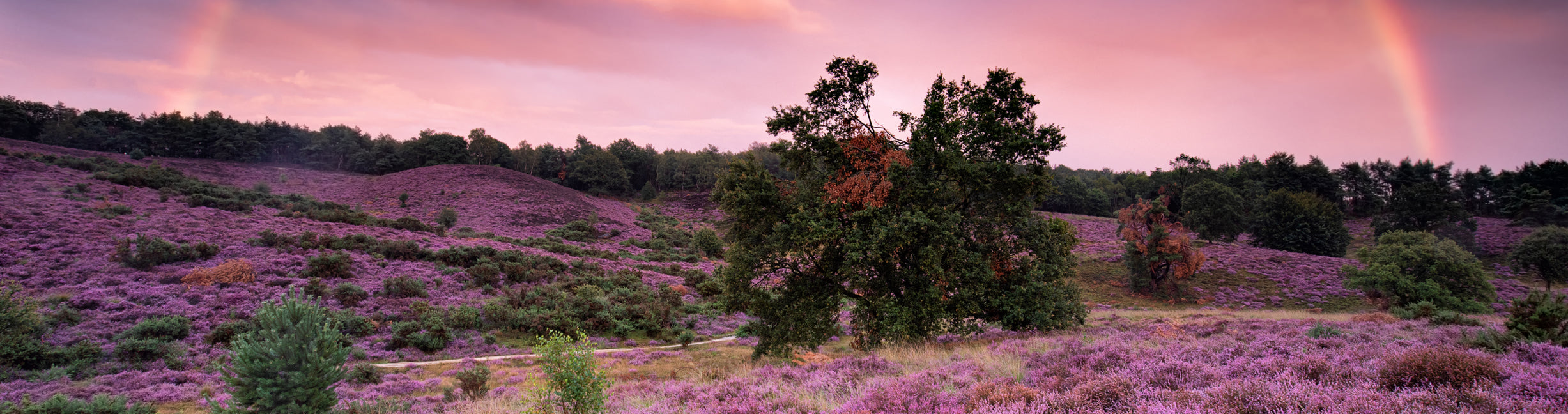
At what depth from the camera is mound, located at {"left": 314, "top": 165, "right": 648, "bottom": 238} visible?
52250 millimetres

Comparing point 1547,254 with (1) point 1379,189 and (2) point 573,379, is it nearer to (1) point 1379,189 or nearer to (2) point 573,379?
(1) point 1379,189

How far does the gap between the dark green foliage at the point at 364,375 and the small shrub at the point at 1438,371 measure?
68.9ft

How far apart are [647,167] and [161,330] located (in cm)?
8984

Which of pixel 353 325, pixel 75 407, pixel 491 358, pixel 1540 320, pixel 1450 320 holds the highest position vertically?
pixel 1540 320

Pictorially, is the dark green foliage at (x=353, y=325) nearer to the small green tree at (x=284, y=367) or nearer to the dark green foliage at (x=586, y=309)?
the dark green foliage at (x=586, y=309)

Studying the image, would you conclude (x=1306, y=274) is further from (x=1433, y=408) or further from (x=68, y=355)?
(x=68, y=355)

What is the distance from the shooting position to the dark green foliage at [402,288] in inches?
936

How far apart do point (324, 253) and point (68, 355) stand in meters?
12.3

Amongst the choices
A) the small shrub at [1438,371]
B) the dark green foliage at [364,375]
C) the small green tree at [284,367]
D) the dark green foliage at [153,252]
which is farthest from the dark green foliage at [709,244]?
the small shrub at [1438,371]

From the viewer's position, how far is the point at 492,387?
14797mm

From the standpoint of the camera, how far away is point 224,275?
21.3 m

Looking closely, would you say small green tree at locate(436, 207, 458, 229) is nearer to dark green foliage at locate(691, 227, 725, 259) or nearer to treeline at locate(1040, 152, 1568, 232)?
dark green foliage at locate(691, 227, 725, 259)

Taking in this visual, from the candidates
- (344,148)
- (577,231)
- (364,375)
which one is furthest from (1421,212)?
(344,148)

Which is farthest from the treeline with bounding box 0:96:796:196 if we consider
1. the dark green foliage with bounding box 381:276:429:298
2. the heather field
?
the dark green foliage with bounding box 381:276:429:298
